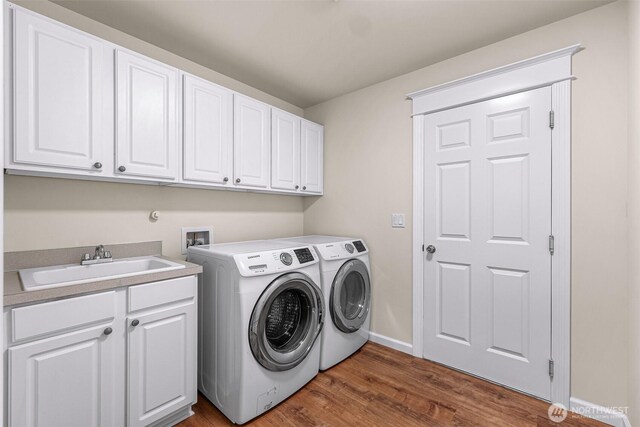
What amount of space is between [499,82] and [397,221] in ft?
4.06

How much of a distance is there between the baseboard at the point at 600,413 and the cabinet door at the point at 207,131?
2.67m

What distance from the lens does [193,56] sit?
2.28 meters

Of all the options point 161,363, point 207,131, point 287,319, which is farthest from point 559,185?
point 161,363

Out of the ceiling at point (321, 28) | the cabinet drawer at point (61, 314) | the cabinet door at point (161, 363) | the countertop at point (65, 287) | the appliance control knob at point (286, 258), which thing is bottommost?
the cabinet door at point (161, 363)

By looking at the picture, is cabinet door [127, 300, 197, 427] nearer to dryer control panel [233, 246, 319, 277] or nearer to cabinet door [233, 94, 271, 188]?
dryer control panel [233, 246, 319, 277]

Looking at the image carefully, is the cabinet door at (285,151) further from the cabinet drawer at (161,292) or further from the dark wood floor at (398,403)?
the dark wood floor at (398,403)

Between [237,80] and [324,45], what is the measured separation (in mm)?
921

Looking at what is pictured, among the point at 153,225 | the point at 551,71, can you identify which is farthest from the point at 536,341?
the point at 153,225

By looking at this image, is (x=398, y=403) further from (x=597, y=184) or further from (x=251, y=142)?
(x=251, y=142)

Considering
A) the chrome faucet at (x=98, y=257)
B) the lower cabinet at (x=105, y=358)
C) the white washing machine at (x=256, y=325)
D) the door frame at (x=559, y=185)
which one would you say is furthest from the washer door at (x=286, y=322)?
the door frame at (x=559, y=185)

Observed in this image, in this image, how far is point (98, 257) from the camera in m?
1.83

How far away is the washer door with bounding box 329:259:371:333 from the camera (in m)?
2.31

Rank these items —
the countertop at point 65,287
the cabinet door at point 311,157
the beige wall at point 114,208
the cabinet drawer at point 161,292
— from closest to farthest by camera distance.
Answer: the countertop at point 65,287 < the cabinet drawer at point 161,292 < the beige wall at point 114,208 < the cabinet door at point 311,157

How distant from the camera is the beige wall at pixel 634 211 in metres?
1.47
